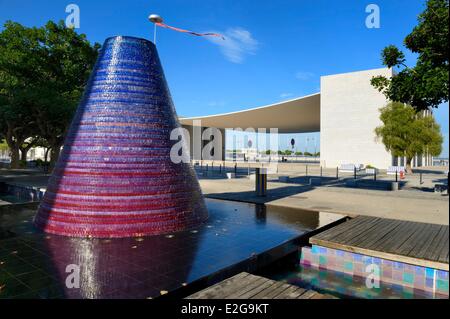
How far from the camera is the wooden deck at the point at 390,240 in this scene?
16.2ft

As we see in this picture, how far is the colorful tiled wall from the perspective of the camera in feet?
15.8

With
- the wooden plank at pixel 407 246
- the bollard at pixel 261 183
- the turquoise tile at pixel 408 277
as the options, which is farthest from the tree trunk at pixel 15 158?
the turquoise tile at pixel 408 277

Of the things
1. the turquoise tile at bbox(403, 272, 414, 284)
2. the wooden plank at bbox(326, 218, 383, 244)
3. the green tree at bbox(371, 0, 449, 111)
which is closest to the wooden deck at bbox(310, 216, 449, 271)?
the wooden plank at bbox(326, 218, 383, 244)

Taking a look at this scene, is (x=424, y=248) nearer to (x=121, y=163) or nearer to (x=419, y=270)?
(x=419, y=270)

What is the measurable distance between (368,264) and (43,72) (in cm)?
Result: 2532

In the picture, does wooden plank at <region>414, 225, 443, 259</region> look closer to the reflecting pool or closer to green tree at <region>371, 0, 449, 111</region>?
the reflecting pool

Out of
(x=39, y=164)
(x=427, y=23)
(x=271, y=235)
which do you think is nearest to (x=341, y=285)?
(x=271, y=235)

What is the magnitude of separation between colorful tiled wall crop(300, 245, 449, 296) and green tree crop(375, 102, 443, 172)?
944 inches

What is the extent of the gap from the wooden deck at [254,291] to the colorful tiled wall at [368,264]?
2.10 meters

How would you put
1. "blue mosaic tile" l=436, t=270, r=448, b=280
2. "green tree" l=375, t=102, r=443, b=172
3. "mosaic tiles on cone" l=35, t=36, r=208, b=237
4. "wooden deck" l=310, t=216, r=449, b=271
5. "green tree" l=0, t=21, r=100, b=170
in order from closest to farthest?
1. "blue mosaic tile" l=436, t=270, r=448, b=280
2. "wooden deck" l=310, t=216, r=449, b=271
3. "mosaic tiles on cone" l=35, t=36, r=208, b=237
4. "green tree" l=0, t=21, r=100, b=170
5. "green tree" l=375, t=102, r=443, b=172

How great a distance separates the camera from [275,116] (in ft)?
168
